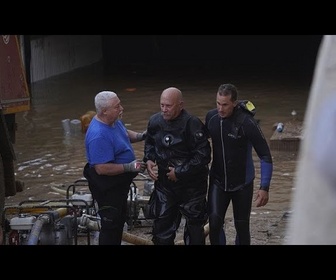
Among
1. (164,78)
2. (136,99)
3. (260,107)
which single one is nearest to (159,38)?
(164,78)

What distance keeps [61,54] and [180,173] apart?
19543 millimetres

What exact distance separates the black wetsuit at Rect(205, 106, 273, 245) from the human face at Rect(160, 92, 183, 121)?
1.10 ft

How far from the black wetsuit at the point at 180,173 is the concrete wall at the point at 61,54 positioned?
55.1 feet

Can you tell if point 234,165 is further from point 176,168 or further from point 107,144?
point 107,144

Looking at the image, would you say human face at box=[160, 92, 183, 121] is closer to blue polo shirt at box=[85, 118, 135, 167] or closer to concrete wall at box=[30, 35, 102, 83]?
blue polo shirt at box=[85, 118, 135, 167]

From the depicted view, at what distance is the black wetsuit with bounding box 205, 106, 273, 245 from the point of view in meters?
7.57

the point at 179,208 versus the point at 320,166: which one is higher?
the point at 320,166

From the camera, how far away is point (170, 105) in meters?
7.49

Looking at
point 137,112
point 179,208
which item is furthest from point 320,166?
point 137,112

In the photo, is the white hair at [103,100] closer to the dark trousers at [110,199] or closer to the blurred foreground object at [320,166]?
the dark trousers at [110,199]

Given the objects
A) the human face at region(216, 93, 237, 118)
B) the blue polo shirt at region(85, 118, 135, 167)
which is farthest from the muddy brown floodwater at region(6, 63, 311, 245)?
the human face at region(216, 93, 237, 118)

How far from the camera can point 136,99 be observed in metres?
21.6

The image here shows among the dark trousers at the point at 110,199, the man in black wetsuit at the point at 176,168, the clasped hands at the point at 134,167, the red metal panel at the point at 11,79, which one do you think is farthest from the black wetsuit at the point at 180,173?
the red metal panel at the point at 11,79
